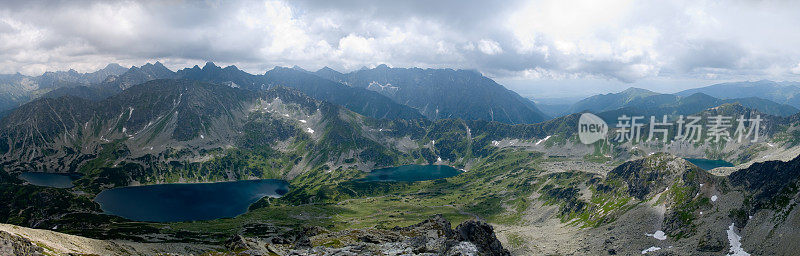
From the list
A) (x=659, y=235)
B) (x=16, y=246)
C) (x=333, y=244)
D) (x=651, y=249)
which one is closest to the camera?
(x=16, y=246)

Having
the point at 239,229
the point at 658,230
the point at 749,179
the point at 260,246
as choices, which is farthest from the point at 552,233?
the point at 239,229

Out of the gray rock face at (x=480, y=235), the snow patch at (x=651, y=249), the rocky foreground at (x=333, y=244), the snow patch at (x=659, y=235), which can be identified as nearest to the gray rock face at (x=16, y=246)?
the rocky foreground at (x=333, y=244)

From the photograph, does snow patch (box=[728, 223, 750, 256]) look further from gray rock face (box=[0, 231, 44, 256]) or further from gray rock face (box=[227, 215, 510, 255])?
gray rock face (box=[0, 231, 44, 256])

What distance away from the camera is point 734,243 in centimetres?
11075

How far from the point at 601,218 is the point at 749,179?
56.8 meters

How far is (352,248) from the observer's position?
80.5m

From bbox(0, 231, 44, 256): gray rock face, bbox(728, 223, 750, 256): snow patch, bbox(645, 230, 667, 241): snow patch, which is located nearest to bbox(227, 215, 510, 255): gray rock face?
bbox(0, 231, 44, 256): gray rock face

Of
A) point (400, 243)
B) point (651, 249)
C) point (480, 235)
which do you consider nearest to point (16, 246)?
point (400, 243)

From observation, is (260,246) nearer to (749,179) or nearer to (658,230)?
(658,230)

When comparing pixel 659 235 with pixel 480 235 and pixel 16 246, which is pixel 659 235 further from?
pixel 16 246

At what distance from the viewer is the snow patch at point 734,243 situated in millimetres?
106438

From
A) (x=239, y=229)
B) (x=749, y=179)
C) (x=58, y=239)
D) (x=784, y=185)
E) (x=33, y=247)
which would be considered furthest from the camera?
(x=239, y=229)

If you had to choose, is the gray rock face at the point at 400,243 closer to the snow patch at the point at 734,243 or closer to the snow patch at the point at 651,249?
the snow patch at the point at 651,249

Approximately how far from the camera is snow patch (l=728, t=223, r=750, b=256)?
106438mm
